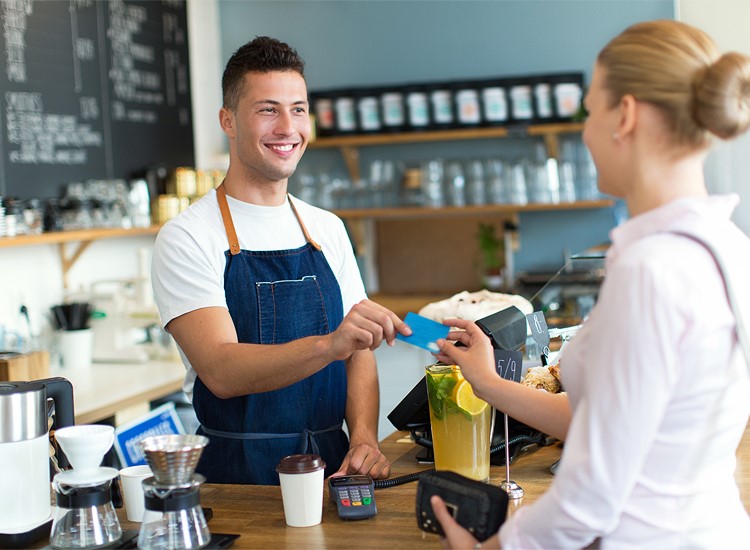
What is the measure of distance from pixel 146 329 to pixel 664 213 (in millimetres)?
3476

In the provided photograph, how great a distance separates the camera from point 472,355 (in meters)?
1.55

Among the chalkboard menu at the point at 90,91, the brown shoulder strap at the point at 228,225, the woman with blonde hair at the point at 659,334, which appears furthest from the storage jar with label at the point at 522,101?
the woman with blonde hair at the point at 659,334

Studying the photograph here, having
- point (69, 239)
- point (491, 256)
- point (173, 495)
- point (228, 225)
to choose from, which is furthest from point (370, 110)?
point (173, 495)

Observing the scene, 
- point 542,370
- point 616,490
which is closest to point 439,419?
point 542,370

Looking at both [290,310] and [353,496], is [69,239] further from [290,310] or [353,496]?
[353,496]

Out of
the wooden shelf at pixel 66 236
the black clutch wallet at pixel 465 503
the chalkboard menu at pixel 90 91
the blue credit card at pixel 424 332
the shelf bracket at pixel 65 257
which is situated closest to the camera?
the black clutch wallet at pixel 465 503

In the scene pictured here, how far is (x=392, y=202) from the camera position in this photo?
5.42m

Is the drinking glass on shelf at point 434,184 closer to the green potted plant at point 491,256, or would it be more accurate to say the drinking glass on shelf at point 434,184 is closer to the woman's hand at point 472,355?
the green potted plant at point 491,256

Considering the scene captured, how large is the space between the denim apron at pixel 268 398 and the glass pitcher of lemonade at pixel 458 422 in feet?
1.58

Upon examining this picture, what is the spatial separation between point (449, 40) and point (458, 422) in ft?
13.2

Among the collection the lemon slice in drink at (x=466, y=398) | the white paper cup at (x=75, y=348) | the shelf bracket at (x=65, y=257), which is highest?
the shelf bracket at (x=65, y=257)

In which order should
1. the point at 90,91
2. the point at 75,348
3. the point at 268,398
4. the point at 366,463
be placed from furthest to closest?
the point at 90,91
the point at 75,348
the point at 268,398
the point at 366,463

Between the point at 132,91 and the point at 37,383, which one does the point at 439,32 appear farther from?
the point at 37,383

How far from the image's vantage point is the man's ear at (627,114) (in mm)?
1150
